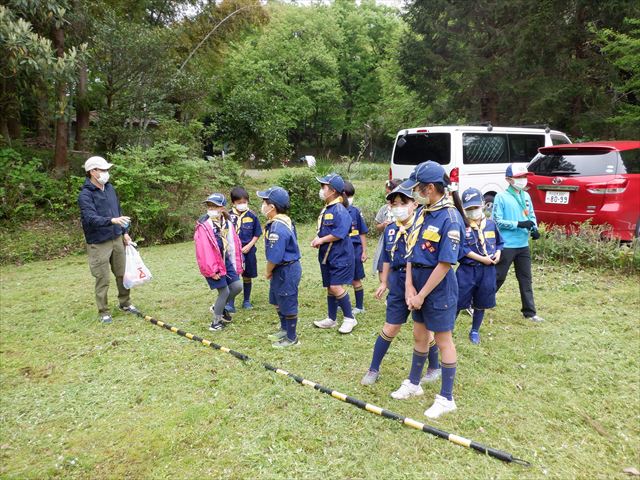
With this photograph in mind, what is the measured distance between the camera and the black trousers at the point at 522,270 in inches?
193

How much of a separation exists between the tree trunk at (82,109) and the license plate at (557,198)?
37.7 ft

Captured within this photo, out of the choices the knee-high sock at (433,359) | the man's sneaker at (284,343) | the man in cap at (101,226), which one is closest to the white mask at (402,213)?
the knee-high sock at (433,359)

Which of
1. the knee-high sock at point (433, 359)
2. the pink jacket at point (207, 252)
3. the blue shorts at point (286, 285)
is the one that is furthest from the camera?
the pink jacket at point (207, 252)

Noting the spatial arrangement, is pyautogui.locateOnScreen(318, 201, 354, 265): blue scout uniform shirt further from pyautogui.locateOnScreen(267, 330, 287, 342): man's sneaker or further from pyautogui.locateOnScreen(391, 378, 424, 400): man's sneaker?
pyautogui.locateOnScreen(391, 378, 424, 400): man's sneaker

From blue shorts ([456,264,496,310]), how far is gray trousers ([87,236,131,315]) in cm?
389

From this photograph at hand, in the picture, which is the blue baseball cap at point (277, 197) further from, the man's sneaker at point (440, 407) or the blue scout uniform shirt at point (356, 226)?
the man's sneaker at point (440, 407)

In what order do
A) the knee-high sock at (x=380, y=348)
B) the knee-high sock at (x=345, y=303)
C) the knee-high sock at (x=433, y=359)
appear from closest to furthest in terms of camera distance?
the knee-high sock at (x=380, y=348) < the knee-high sock at (x=433, y=359) < the knee-high sock at (x=345, y=303)

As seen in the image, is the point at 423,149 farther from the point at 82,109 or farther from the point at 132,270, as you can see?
the point at 82,109

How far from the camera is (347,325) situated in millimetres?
4840

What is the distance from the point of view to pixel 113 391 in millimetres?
3742

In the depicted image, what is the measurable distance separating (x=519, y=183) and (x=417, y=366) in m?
2.44

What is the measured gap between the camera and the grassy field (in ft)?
9.29

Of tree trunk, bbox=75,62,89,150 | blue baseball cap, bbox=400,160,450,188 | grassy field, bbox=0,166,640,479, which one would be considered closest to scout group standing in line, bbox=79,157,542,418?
blue baseball cap, bbox=400,160,450,188

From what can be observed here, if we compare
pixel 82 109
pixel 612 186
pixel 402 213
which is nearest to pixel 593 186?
pixel 612 186
